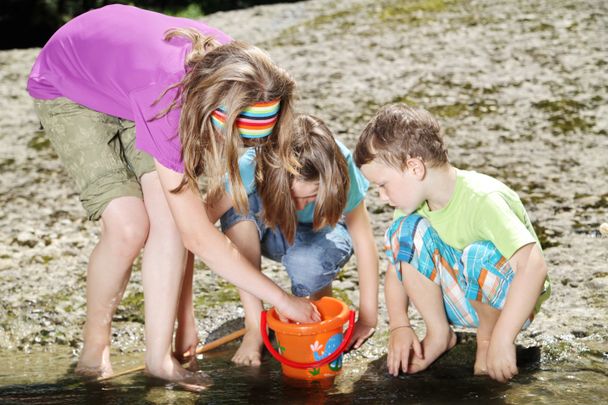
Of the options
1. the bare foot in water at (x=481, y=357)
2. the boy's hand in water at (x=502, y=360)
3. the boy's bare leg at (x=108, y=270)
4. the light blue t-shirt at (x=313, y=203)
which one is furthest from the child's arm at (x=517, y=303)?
the boy's bare leg at (x=108, y=270)

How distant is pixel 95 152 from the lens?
8.95 ft

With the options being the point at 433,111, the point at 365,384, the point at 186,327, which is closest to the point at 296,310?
the point at 365,384

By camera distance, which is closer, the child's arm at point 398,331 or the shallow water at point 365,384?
the shallow water at point 365,384

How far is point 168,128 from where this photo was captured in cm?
239

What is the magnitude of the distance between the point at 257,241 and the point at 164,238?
0.42 m

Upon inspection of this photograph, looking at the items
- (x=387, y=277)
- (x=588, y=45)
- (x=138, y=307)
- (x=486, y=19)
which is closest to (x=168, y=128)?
(x=387, y=277)

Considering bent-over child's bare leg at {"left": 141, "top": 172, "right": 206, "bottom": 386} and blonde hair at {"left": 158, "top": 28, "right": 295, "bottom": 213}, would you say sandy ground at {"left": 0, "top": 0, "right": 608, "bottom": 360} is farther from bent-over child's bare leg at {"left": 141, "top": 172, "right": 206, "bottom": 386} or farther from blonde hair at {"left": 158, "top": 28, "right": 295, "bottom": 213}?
blonde hair at {"left": 158, "top": 28, "right": 295, "bottom": 213}

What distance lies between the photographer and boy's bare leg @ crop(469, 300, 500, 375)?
8.39 ft

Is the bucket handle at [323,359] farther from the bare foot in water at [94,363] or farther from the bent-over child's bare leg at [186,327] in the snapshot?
the bare foot in water at [94,363]

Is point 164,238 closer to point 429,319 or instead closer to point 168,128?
point 168,128

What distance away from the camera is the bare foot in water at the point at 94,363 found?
267 centimetres

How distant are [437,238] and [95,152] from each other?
43.3 inches

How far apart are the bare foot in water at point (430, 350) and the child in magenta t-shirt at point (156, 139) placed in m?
0.34

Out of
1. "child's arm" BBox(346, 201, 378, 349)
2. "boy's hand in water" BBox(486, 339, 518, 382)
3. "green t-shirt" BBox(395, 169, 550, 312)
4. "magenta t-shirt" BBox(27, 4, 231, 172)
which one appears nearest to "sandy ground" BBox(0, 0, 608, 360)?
"child's arm" BBox(346, 201, 378, 349)
